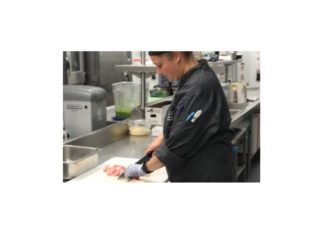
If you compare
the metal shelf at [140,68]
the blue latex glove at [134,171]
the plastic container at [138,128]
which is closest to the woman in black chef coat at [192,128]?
the blue latex glove at [134,171]

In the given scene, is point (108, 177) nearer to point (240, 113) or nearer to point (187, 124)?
point (187, 124)

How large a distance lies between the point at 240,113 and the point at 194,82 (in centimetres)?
157

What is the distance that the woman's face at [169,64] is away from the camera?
1.38 m

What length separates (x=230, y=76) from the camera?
166 inches

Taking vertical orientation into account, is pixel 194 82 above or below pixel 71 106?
above

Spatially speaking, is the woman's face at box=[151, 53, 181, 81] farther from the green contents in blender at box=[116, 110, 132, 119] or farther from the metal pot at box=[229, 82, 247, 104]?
the metal pot at box=[229, 82, 247, 104]

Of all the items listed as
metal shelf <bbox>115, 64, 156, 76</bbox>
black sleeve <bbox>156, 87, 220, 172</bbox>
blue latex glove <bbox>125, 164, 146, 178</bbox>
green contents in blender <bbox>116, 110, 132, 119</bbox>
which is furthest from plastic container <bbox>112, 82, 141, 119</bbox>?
black sleeve <bbox>156, 87, 220, 172</bbox>

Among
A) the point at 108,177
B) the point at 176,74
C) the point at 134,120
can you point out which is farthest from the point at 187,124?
the point at 134,120

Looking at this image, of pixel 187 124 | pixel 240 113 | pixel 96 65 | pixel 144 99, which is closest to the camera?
pixel 187 124

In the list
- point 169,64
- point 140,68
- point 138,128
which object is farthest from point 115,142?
point 169,64

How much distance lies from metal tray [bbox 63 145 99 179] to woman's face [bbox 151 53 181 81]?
45 cm

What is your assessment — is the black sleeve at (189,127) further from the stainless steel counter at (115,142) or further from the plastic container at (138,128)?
the plastic container at (138,128)

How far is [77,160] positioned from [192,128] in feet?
1.55

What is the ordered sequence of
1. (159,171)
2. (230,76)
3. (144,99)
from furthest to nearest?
(230,76)
(144,99)
(159,171)
